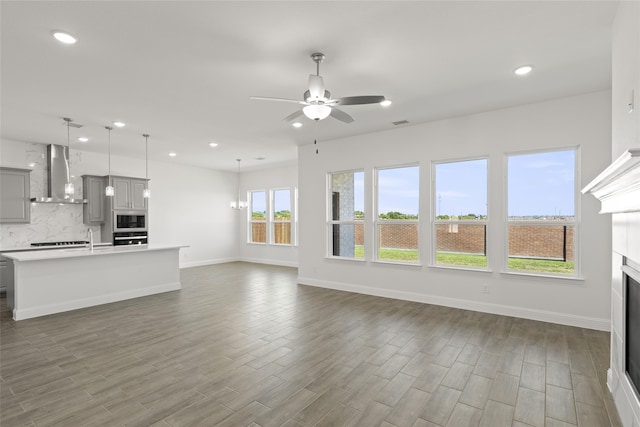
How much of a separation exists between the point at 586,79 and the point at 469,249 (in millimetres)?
2643

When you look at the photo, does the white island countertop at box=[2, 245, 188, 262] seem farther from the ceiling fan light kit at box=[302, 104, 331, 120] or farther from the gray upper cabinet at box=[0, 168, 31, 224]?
the ceiling fan light kit at box=[302, 104, 331, 120]

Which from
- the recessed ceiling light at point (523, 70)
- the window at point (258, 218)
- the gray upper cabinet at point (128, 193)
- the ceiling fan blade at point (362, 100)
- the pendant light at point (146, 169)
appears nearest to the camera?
the ceiling fan blade at point (362, 100)

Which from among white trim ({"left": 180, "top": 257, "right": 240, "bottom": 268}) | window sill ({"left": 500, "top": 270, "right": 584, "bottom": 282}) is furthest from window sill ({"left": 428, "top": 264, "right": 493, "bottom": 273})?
white trim ({"left": 180, "top": 257, "right": 240, "bottom": 268})

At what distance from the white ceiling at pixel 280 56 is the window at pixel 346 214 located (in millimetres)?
1604

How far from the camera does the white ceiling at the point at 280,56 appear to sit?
2.46 metres

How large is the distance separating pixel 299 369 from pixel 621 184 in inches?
110

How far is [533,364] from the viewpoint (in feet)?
10.1

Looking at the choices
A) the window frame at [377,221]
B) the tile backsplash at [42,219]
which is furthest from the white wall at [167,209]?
the window frame at [377,221]

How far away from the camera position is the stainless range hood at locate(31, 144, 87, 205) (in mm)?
6562

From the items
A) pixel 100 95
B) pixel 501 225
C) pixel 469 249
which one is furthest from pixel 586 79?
pixel 100 95

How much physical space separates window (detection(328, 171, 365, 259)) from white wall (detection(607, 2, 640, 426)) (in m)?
3.99

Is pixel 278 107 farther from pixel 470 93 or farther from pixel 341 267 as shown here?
pixel 341 267

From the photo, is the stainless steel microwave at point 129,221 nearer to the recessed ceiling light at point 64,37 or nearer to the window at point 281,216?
the window at point 281,216

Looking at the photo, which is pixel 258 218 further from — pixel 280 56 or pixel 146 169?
pixel 280 56
